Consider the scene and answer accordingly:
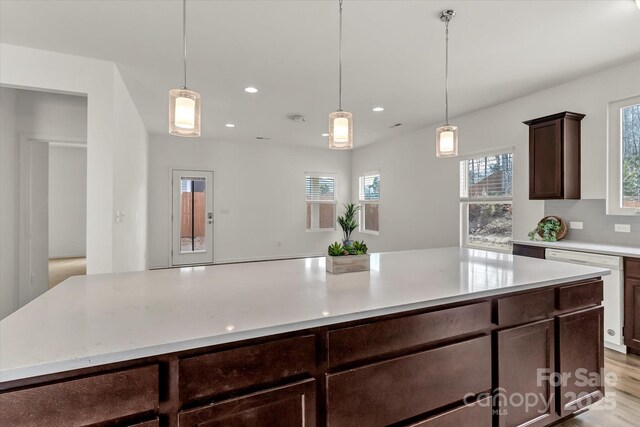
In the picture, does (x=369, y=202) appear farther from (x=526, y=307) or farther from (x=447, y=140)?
(x=526, y=307)

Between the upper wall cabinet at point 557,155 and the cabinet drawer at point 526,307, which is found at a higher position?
the upper wall cabinet at point 557,155

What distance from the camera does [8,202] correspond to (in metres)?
3.69

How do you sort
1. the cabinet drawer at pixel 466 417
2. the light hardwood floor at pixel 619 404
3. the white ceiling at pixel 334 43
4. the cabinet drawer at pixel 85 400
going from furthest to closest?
1. the white ceiling at pixel 334 43
2. the light hardwood floor at pixel 619 404
3. the cabinet drawer at pixel 466 417
4. the cabinet drawer at pixel 85 400

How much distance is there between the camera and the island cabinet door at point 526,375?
1623mm

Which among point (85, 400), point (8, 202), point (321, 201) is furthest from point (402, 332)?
point (321, 201)

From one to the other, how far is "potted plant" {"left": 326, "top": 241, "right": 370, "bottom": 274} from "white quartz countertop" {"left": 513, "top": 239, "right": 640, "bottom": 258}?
2.55 m

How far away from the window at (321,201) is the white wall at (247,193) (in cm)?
16

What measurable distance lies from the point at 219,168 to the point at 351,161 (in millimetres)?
3369

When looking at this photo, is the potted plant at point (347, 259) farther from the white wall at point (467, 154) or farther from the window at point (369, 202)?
the window at point (369, 202)

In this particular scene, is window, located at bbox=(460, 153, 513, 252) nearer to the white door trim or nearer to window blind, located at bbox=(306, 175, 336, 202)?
window blind, located at bbox=(306, 175, 336, 202)

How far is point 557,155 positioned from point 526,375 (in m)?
2.80

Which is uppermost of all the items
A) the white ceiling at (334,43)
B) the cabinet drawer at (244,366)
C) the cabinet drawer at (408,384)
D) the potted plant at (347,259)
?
the white ceiling at (334,43)

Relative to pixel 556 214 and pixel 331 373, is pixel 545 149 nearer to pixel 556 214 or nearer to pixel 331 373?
pixel 556 214

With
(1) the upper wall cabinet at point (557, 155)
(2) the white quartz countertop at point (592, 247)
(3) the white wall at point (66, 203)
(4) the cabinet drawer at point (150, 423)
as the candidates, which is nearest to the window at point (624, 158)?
(1) the upper wall cabinet at point (557, 155)
